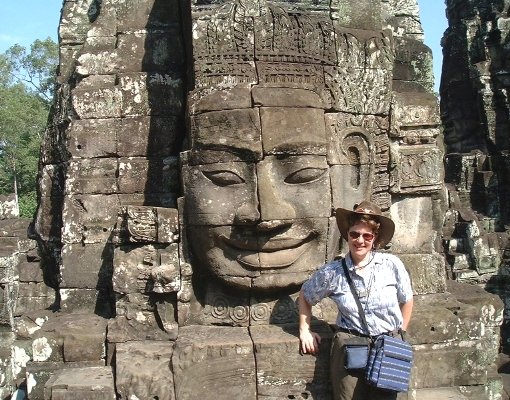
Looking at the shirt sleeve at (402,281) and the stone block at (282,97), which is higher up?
the stone block at (282,97)

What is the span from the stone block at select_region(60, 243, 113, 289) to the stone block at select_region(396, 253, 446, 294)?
97.9 inches

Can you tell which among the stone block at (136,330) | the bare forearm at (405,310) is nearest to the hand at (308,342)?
the bare forearm at (405,310)

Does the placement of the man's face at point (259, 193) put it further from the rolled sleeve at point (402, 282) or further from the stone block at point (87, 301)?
the stone block at point (87, 301)

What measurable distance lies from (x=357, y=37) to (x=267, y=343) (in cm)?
252

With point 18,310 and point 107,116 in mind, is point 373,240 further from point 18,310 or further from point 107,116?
point 18,310

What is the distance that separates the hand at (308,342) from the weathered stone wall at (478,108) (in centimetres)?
1186

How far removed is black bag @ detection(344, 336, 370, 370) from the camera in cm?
346

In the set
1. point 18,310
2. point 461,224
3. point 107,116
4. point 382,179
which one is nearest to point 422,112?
point 382,179

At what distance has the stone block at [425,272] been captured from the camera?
506 cm

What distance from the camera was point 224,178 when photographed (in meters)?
4.36

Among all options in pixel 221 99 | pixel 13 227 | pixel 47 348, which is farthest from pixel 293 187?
pixel 13 227

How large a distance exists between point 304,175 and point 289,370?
53.9 inches

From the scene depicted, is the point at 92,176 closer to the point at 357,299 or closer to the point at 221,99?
the point at 221,99

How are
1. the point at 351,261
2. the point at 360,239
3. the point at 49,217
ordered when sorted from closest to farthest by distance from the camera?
the point at 360,239, the point at 351,261, the point at 49,217
